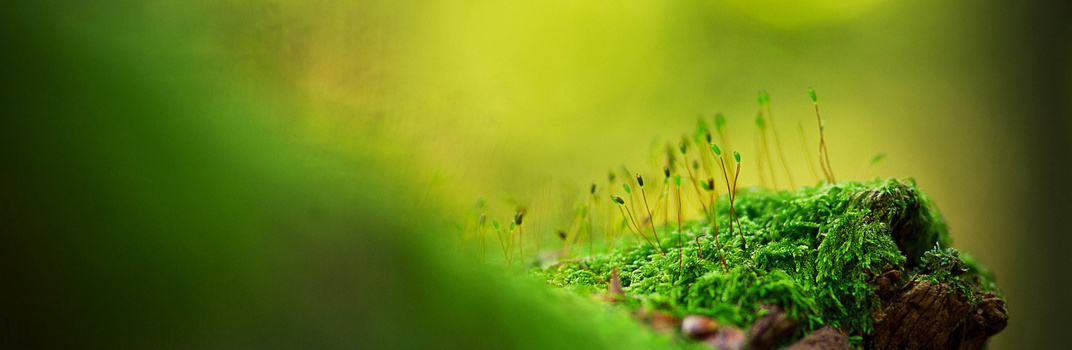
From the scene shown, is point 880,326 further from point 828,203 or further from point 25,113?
point 25,113

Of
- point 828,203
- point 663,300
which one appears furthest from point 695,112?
point 663,300

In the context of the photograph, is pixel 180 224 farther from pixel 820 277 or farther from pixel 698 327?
pixel 820 277

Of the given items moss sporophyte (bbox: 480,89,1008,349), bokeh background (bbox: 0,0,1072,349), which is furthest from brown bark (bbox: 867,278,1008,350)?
bokeh background (bbox: 0,0,1072,349)

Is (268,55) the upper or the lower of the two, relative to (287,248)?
upper

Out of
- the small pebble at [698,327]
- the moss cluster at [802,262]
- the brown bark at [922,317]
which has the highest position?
the moss cluster at [802,262]

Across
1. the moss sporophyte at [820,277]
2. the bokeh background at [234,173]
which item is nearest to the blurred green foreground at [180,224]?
the bokeh background at [234,173]

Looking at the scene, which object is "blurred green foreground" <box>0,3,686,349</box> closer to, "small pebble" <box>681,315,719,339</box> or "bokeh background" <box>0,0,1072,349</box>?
"bokeh background" <box>0,0,1072,349</box>

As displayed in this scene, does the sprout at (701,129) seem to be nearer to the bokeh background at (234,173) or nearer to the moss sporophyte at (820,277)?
the moss sporophyte at (820,277)

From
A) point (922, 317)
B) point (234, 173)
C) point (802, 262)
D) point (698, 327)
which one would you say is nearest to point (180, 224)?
point (234, 173)
